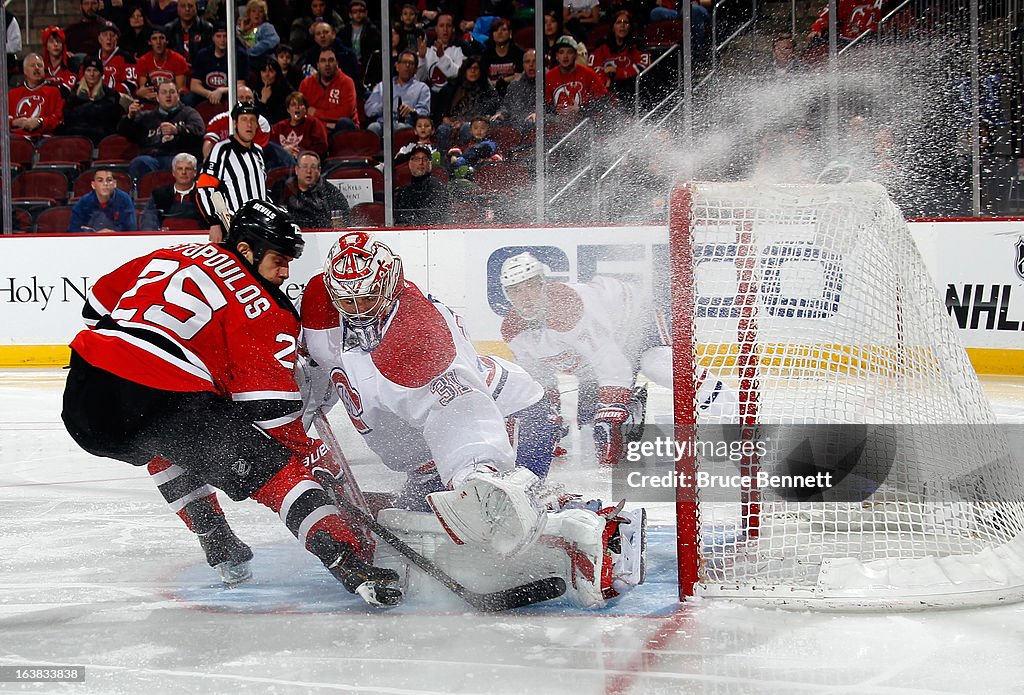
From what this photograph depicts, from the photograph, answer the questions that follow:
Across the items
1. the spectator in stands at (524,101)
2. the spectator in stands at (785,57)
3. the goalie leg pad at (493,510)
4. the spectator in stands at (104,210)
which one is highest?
the spectator in stands at (785,57)

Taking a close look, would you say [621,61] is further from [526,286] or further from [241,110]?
[526,286]

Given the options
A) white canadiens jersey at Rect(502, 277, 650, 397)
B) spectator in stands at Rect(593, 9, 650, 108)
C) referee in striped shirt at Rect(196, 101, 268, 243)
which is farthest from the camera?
spectator in stands at Rect(593, 9, 650, 108)

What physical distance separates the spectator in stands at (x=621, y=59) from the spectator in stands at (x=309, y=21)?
1.97 m

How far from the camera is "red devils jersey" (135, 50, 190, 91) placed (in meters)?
8.44

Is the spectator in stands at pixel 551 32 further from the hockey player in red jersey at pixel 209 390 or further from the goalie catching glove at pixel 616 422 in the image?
the hockey player in red jersey at pixel 209 390

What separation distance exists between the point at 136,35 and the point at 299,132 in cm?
185

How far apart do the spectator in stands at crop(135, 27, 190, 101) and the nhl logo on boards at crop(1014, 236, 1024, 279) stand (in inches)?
231

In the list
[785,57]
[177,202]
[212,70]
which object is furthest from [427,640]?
[212,70]

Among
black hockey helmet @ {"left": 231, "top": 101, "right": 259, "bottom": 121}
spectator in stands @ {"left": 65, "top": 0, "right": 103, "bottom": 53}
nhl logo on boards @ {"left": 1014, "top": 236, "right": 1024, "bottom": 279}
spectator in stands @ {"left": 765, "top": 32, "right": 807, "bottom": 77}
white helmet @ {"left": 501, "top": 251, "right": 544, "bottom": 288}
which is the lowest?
white helmet @ {"left": 501, "top": 251, "right": 544, "bottom": 288}

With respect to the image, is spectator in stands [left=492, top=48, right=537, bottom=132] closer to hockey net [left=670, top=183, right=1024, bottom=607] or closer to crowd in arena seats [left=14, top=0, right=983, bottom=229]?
crowd in arena seats [left=14, top=0, right=983, bottom=229]

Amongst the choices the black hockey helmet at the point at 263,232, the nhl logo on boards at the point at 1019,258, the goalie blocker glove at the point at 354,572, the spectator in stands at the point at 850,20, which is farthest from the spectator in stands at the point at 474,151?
the goalie blocker glove at the point at 354,572

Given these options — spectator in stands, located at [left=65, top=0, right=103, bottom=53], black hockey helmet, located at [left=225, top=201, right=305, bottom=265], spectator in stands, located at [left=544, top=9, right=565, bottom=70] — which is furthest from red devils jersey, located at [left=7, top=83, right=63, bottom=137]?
black hockey helmet, located at [left=225, top=201, right=305, bottom=265]

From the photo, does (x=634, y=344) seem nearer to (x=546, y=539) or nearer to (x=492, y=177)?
(x=546, y=539)

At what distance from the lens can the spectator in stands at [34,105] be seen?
8320mm
